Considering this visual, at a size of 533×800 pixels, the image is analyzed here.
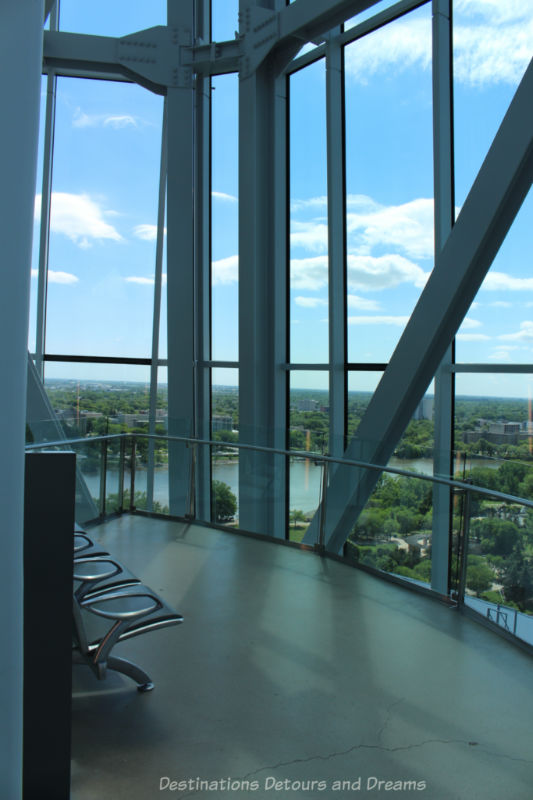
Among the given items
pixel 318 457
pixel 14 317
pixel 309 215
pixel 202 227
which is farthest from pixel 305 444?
pixel 14 317

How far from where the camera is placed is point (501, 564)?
15.0 feet

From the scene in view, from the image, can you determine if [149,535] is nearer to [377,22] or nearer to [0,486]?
[0,486]

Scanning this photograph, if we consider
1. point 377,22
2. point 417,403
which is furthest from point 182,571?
point 377,22

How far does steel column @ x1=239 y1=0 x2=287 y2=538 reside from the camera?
32.1 ft

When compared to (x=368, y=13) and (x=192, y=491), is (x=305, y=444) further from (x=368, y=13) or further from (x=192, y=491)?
(x=368, y=13)

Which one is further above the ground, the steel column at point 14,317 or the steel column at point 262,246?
the steel column at point 262,246

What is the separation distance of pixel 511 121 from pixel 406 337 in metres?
2.40

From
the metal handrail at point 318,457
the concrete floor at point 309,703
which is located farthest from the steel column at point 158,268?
the concrete floor at point 309,703

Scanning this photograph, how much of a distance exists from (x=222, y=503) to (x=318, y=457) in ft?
6.06

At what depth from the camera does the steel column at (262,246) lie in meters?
9.78

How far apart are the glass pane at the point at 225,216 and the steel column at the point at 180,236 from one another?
55 centimetres

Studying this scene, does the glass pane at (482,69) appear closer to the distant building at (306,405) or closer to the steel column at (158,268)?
the distant building at (306,405)

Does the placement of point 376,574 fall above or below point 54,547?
below

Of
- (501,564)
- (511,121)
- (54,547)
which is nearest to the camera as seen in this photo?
(54,547)
